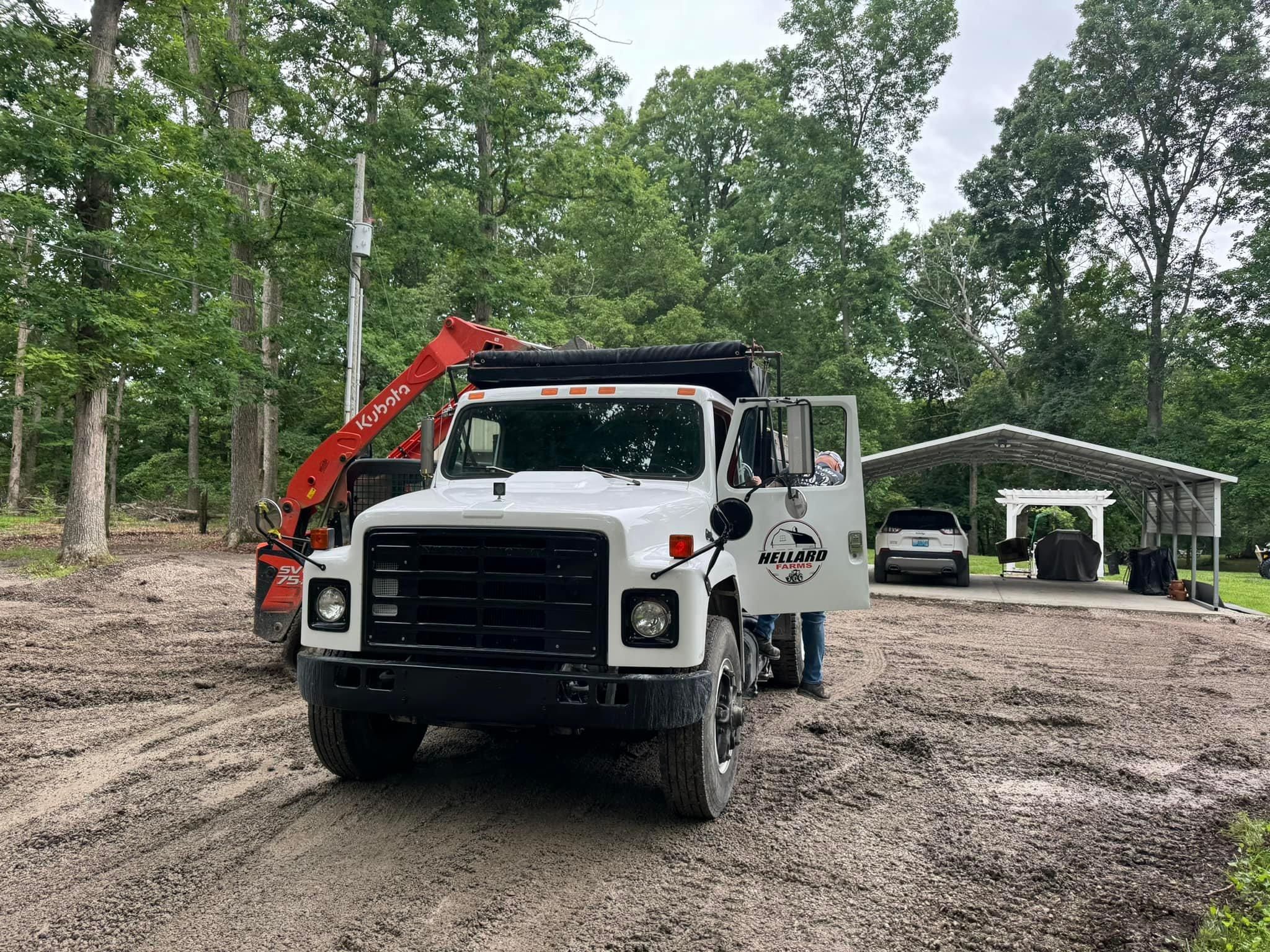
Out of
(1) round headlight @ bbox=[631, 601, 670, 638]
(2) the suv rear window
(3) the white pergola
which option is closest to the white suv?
(2) the suv rear window

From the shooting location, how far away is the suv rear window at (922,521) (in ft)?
58.7

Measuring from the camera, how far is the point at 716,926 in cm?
318

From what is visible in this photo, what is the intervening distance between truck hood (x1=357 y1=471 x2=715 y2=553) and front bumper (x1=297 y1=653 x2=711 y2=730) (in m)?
0.63

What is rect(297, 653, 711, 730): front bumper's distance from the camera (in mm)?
3711

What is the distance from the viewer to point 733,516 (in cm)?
481

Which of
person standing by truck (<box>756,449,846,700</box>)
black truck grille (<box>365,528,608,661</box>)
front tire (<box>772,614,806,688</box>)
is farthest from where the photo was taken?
front tire (<box>772,614,806,688</box>)

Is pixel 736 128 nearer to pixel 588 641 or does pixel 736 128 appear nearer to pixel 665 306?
pixel 665 306

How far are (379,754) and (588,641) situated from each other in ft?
5.43

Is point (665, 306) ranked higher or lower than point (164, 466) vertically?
higher

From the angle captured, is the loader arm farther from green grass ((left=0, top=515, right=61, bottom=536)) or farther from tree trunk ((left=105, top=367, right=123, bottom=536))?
tree trunk ((left=105, top=367, right=123, bottom=536))

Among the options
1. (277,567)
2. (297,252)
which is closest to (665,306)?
(297,252)

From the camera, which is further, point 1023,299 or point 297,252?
point 1023,299

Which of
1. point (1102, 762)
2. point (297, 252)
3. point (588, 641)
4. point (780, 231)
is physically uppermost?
point (780, 231)

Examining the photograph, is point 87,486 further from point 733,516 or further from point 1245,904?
point 1245,904
